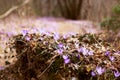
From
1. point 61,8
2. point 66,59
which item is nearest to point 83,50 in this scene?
point 66,59

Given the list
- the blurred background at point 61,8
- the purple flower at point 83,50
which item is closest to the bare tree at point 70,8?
the blurred background at point 61,8

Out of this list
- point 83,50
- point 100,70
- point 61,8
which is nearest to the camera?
point 100,70

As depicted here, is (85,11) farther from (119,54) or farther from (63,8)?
(119,54)

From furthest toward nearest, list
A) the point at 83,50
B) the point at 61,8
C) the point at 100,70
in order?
the point at 61,8, the point at 83,50, the point at 100,70

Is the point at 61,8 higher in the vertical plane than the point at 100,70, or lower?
lower

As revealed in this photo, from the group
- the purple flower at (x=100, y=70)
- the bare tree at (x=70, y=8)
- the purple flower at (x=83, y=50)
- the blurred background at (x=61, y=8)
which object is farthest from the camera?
the bare tree at (x=70, y=8)

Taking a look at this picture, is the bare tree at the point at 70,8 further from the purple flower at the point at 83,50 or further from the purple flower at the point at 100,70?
the purple flower at the point at 100,70

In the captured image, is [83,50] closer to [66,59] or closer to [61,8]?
[66,59]

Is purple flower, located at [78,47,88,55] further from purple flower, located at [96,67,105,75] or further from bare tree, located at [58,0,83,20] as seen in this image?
bare tree, located at [58,0,83,20]
